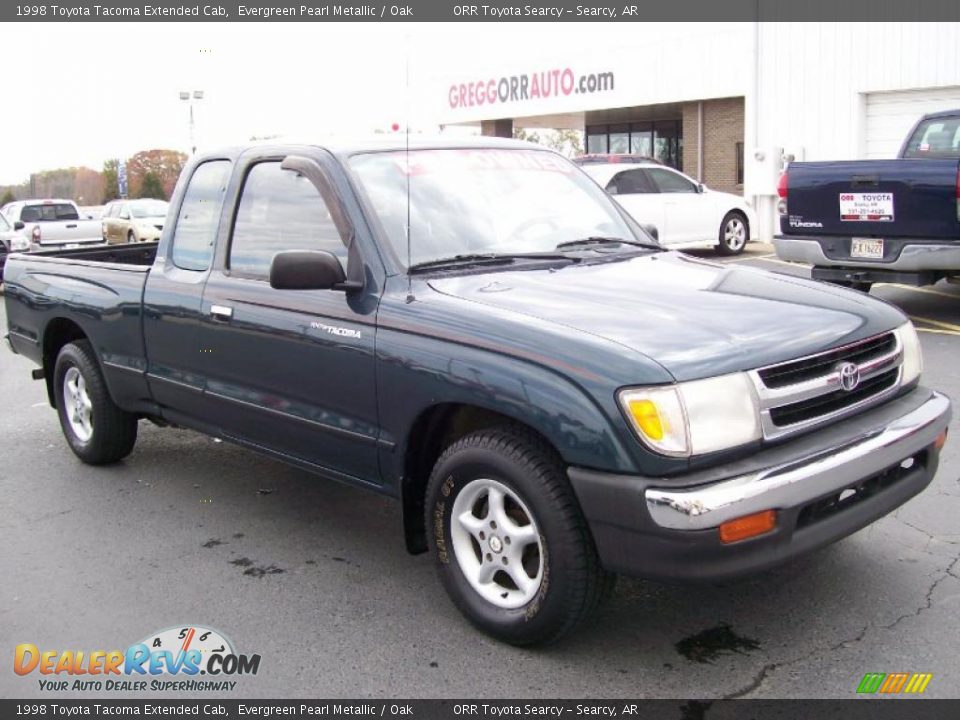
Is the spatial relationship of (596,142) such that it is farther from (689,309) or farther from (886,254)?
(689,309)

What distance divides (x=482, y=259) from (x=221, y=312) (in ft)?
4.42

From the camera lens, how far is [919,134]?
10398 mm

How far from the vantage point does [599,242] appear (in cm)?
461

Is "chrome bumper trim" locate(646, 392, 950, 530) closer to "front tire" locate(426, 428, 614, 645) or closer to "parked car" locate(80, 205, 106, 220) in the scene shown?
"front tire" locate(426, 428, 614, 645)

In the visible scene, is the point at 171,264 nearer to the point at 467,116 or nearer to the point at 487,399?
the point at 487,399

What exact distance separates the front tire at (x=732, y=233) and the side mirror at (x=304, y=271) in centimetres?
1479

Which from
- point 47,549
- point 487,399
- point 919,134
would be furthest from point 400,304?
point 919,134

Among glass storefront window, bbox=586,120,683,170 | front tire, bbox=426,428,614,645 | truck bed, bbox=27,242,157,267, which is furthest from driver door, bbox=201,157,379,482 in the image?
glass storefront window, bbox=586,120,683,170

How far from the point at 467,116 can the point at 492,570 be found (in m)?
29.4

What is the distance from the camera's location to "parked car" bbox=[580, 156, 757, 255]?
1694 centimetres

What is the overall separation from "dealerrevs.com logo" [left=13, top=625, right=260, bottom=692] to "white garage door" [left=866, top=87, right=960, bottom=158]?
17739mm

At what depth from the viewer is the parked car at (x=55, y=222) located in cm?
2153

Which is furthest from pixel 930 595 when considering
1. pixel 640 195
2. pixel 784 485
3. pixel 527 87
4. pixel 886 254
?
pixel 527 87

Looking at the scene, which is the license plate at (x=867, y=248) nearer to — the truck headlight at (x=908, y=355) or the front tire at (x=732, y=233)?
the truck headlight at (x=908, y=355)
